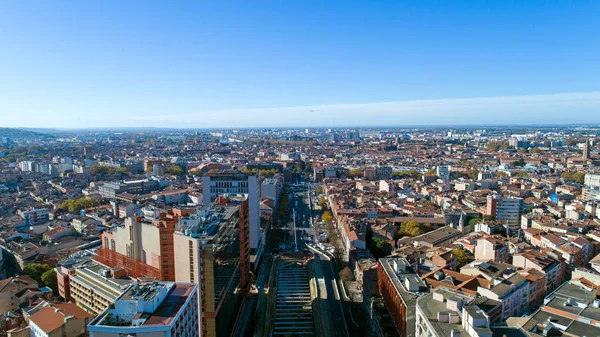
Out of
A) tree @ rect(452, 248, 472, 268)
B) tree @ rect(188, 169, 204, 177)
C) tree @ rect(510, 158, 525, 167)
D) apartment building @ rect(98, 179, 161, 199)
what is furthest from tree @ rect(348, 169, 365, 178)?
tree @ rect(452, 248, 472, 268)

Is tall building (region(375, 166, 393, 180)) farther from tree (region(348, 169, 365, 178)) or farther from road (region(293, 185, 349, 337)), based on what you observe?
road (region(293, 185, 349, 337))

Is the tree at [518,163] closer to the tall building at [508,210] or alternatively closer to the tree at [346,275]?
the tall building at [508,210]

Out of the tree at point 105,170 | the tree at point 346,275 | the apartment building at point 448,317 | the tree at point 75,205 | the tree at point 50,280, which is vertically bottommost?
the tree at point 346,275

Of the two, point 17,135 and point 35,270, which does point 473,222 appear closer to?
point 35,270

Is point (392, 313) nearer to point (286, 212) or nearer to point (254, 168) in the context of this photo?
point (286, 212)

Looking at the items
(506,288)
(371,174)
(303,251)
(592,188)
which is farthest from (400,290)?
(371,174)

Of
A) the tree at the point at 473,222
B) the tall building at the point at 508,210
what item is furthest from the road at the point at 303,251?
the tall building at the point at 508,210
